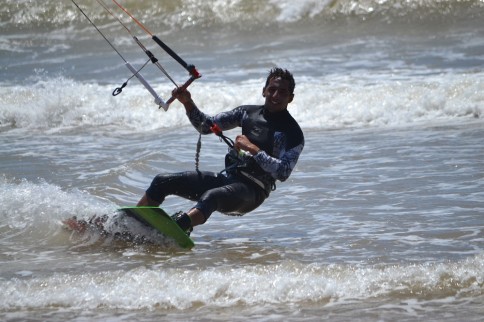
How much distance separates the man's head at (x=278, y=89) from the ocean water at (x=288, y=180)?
1048 millimetres

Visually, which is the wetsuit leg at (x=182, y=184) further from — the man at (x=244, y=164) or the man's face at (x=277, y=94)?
the man's face at (x=277, y=94)

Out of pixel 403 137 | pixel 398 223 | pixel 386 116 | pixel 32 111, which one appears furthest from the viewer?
pixel 32 111

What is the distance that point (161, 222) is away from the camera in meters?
7.24

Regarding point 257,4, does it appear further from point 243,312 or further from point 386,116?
point 243,312

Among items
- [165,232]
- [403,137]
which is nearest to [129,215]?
[165,232]

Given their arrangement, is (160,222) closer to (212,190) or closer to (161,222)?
(161,222)

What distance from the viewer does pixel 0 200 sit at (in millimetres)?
8609

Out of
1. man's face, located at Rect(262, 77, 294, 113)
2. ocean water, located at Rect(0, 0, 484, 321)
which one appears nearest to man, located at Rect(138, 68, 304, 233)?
man's face, located at Rect(262, 77, 294, 113)

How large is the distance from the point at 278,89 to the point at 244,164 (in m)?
0.61

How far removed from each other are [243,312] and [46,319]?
3.91 ft

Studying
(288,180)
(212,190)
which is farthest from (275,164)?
(288,180)

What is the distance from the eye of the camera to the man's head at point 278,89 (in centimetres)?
734

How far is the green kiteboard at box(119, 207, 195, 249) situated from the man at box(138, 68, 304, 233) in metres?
0.07

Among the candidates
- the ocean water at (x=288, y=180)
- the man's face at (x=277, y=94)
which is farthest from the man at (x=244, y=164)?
the ocean water at (x=288, y=180)
